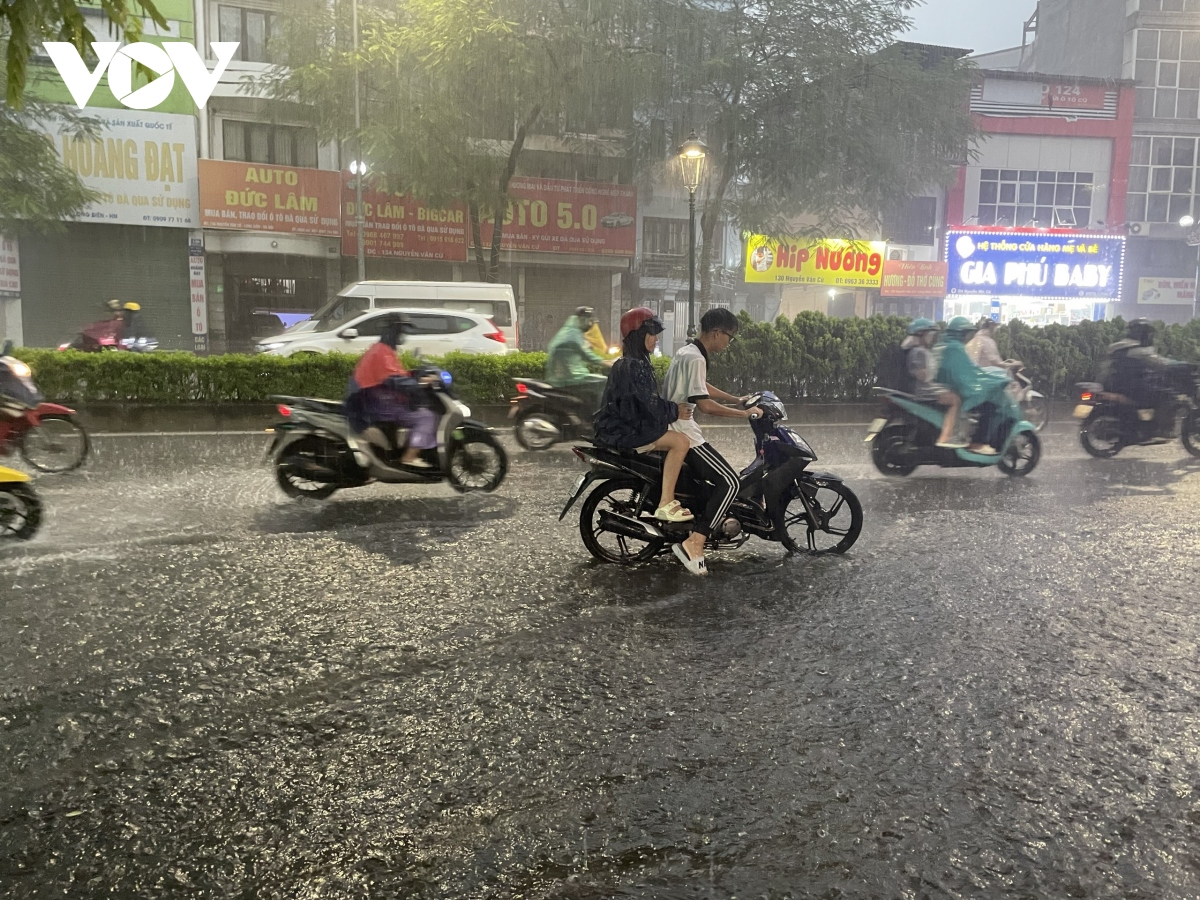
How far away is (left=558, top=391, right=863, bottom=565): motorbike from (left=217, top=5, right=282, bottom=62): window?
23553 millimetres

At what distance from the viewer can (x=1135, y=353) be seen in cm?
1064

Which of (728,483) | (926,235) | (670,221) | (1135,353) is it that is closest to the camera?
(728,483)

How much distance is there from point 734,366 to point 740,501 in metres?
11.1

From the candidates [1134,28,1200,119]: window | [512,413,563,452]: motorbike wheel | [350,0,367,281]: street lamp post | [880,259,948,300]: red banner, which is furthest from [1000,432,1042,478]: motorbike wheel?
[1134,28,1200,119]: window

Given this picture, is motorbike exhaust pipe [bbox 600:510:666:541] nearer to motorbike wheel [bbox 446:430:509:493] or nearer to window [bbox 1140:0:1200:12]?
motorbike wheel [bbox 446:430:509:493]

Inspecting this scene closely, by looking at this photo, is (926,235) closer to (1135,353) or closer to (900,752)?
(1135,353)

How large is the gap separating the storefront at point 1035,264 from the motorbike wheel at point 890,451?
2738 centimetres

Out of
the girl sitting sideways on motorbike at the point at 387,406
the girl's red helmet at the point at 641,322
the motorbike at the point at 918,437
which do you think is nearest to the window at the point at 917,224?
the motorbike at the point at 918,437

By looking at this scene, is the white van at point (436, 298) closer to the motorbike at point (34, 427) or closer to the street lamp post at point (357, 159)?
the street lamp post at point (357, 159)

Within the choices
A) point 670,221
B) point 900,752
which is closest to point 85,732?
point 900,752

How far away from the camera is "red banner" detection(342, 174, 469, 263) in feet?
86.2

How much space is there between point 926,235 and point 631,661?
36143 mm

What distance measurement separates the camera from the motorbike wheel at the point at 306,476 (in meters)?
7.54

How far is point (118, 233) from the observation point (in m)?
24.9
